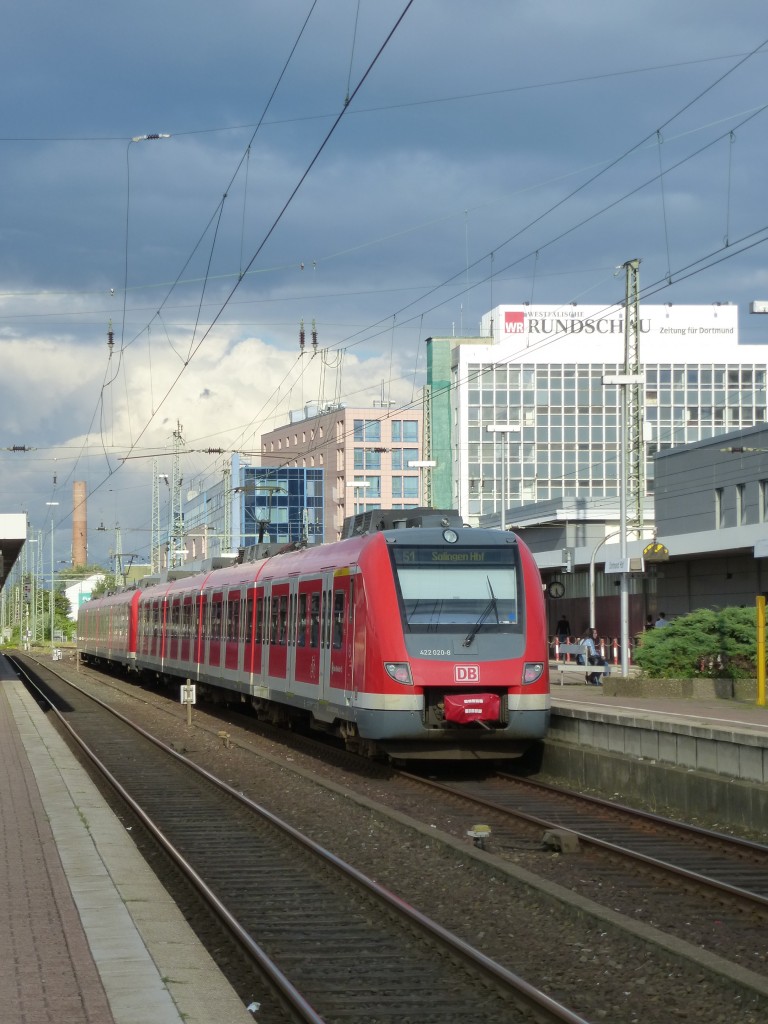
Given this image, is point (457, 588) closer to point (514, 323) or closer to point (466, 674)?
point (466, 674)

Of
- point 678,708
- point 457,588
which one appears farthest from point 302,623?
point 678,708

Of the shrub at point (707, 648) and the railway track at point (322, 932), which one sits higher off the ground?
the shrub at point (707, 648)


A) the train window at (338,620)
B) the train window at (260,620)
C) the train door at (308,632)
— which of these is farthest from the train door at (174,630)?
the train window at (338,620)

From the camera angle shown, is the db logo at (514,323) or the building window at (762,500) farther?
the db logo at (514,323)

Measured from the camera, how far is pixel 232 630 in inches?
1131

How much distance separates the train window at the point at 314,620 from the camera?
20.4 m

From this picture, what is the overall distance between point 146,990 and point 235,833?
6.78m

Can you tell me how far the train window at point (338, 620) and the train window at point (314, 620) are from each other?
1181 mm

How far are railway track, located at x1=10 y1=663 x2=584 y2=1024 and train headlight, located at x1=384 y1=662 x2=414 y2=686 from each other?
226 centimetres

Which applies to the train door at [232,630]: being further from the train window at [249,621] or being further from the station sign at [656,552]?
the station sign at [656,552]

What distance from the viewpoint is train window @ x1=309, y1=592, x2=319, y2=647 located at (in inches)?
802

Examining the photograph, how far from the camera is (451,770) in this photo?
19125 millimetres

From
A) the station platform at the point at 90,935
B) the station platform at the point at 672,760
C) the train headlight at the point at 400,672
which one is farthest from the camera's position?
the train headlight at the point at 400,672

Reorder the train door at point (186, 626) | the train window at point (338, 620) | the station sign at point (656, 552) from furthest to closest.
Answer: the train door at point (186, 626) < the station sign at point (656, 552) < the train window at point (338, 620)
